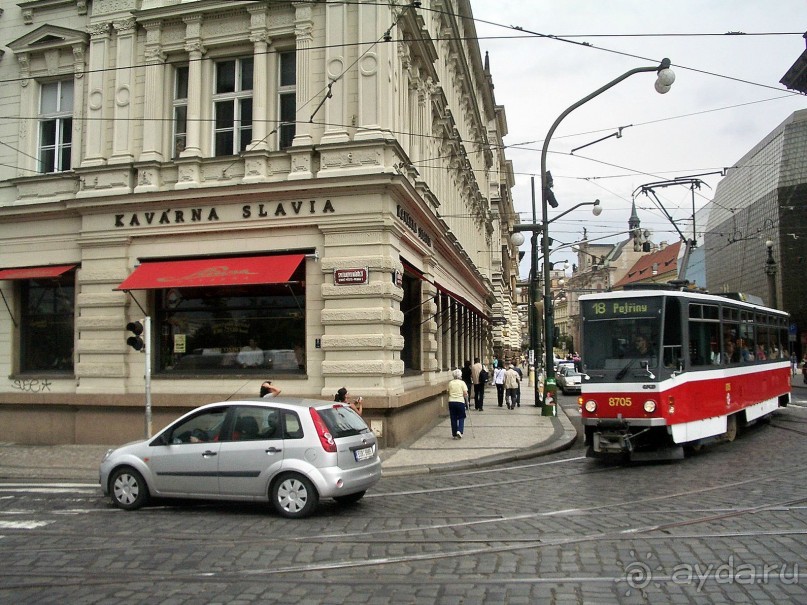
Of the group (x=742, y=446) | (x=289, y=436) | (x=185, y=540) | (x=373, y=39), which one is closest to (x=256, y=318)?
(x=373, y=39)

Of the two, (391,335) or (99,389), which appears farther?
(99,389)

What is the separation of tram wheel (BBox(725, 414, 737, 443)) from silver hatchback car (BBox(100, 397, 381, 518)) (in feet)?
29.5

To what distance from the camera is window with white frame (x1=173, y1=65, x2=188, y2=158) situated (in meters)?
17.5

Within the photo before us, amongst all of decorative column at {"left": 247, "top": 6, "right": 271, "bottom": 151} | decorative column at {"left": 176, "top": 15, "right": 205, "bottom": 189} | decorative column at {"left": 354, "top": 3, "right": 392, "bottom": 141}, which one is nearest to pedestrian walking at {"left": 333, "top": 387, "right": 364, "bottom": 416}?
decorative column at {"left": 354, "top": 3, "right": 392, "bottom": 141}

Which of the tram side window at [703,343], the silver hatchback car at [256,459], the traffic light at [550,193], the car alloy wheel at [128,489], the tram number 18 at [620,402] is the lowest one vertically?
the car alloy wheel at [128,489]

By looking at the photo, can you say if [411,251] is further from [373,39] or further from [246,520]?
[246,520]

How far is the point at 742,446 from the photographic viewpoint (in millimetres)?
15539

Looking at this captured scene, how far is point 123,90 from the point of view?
57.7ft

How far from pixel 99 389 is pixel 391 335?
272 inches

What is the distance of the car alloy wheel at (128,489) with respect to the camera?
32.5 feet

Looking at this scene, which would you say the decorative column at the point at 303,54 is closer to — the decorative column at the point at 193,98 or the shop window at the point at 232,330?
the decorative column at the point at 193,98

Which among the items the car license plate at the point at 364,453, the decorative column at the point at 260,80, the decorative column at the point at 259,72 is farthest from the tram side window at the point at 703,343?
the decorative column at the point at 259,72

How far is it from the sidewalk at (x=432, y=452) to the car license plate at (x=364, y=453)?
3.10m

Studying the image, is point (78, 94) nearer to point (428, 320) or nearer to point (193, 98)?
point (193, 98)
